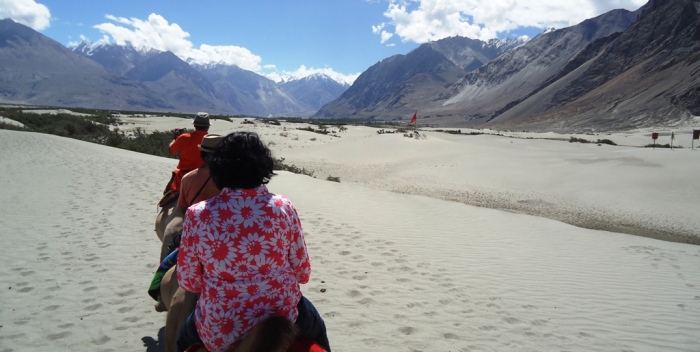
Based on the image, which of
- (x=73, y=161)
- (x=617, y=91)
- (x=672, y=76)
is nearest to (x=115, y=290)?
(x=73, y=161)

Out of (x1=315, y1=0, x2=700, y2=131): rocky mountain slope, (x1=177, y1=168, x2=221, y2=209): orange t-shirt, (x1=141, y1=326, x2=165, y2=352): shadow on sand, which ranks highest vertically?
(x1=315, y1=0, x2=700, y2=131): rocky mountain slope

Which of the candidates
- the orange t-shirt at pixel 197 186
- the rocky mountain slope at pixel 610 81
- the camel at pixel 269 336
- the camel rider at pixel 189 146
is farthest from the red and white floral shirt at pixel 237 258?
the rocky mountain slope at pixel 610 81

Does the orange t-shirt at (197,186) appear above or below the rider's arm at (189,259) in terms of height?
above

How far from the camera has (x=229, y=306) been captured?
2213mm

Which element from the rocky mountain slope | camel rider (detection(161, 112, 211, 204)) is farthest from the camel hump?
the rocky mountain slope

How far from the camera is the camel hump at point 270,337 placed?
1958 millimetres

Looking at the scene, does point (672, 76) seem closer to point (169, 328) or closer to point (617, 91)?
point (617, 91)

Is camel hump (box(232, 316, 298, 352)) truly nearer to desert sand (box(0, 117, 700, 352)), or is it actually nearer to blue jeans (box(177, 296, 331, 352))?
blue jeans (box(177, 296, 331, 352))

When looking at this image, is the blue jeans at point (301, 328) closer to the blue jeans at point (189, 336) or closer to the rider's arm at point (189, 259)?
the blue jeans at point (189, 336)

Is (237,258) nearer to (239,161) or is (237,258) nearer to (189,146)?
(239,161)

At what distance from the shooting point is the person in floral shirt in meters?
2.21

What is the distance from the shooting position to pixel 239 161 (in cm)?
224

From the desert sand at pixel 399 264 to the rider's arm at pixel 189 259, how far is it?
2011 millimetres

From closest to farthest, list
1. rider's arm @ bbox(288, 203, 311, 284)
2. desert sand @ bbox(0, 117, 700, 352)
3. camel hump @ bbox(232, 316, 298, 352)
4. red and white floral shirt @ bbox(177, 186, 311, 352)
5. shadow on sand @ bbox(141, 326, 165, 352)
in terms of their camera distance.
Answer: camel hump @ bbox(232, 316, 298, 352)
red and white floral shirt @ bbox(177, 186, 311, 352)
rider's arm @ bbox(288, 203, 311, 284)
shadow on sand @ bbox(141, 326, 165, 352)
desert sand @ bbox(0, 117, 700, 352)
